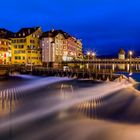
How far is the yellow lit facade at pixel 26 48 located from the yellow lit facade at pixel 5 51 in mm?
1842

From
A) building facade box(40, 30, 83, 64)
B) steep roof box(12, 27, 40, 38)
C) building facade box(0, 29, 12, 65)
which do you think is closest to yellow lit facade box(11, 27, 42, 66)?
steep roof box(12, 27, 40, 38)

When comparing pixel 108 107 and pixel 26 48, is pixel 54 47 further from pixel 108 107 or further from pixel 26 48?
pixel 108 107

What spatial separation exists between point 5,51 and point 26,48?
7543 millimetres

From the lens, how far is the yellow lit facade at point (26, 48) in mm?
111019

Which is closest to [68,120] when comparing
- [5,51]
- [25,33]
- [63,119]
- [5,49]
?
[63,119]

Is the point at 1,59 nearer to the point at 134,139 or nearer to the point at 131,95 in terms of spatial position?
the point at 131,95

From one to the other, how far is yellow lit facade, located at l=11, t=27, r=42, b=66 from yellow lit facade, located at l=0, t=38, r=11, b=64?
184cm

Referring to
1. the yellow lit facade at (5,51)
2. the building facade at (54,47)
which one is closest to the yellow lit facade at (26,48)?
the yellow lit facade at (5,51)

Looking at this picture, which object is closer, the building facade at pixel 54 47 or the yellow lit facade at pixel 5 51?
the yellow lit facade at pixel 5 51

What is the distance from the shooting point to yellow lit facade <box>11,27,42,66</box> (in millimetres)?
111019

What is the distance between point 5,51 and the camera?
108188mm

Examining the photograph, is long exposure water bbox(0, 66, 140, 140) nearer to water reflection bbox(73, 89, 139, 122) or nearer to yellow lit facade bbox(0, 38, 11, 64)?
water reflection bbox(73, 89, 139, 122)

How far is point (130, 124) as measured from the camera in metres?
24.9

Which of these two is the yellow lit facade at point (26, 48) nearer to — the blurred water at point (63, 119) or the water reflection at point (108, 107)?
the water reflection at point (108, 107)
